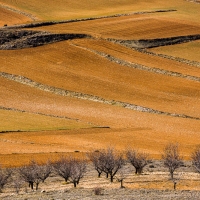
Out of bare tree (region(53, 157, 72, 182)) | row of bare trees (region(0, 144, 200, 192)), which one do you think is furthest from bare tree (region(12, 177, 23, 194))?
bare tree (region(53, 157, 72, 182))

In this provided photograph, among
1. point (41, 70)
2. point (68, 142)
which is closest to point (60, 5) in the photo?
point (41, 70)

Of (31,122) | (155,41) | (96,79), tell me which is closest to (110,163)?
(31,122)

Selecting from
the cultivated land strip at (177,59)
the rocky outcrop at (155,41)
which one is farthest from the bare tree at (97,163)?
the rocky outcrop at (155,41)

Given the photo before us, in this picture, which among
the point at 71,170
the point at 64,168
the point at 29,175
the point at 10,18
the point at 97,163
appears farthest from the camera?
the point at 10,18

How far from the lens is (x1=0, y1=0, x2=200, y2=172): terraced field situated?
69.1 meters

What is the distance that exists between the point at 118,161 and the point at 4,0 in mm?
94381

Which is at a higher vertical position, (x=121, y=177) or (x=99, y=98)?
(x=99, y=98)

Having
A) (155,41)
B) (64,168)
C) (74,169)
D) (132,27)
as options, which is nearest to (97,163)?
(64,168)

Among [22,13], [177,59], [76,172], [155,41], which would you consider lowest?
[76,172]

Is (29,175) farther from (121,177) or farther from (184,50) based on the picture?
(184,50)

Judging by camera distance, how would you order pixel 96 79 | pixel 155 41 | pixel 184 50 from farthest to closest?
pixel 155 41, pixel 184 50, pixel 96 79

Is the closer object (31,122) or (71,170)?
(71,170)

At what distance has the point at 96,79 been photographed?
94.9 metres

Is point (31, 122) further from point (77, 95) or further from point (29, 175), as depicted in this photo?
point (29, 175)
